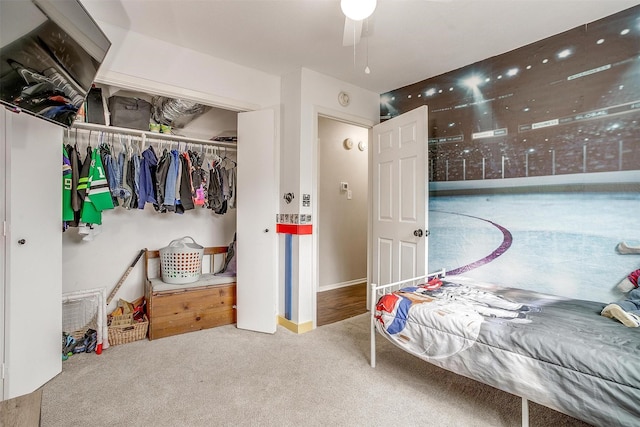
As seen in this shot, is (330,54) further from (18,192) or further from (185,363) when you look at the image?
(185,363)

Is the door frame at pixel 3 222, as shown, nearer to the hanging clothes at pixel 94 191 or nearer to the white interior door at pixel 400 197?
the hanging clothes at pixel 94 191

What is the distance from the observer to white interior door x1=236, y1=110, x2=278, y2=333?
2951mm

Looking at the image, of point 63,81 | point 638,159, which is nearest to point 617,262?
point 638,159

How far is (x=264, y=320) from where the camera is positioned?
9.61 ft

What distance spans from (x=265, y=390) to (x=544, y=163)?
8.63ft

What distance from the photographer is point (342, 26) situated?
2293 millimetres

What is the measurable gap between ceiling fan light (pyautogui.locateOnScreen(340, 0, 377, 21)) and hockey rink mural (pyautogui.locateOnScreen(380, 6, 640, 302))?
1.73 meters

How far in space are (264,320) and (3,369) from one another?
174 cm

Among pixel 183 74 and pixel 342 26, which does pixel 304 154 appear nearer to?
pixel 342 26

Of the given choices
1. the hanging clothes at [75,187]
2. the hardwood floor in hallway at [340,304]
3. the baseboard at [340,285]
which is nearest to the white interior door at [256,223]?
the hardwood floor in hallway at [340,304]

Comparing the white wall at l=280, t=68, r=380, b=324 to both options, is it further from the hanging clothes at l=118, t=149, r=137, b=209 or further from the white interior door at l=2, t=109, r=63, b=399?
the white interior door at l=2, t=109, r=63, b=399

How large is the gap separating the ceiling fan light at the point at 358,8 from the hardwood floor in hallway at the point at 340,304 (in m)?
2.70

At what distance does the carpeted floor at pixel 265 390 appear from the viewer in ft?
5.61

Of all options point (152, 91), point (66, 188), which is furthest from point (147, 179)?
point (152, 91)
